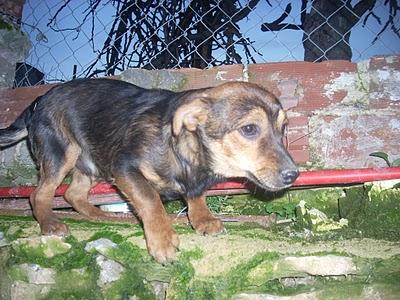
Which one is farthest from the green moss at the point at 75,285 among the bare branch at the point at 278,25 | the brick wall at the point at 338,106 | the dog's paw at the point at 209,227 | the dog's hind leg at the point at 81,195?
the bare branch at the point at 278,25

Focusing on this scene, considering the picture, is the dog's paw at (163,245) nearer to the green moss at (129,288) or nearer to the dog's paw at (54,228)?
the green moss at (129,288)

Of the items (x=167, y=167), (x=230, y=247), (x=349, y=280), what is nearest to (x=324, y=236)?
(x=349, y=280)

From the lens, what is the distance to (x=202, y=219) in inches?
122

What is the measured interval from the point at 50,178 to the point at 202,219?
5.08 feet

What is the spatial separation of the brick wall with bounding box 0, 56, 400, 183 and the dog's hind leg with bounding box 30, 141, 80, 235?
1853 mm

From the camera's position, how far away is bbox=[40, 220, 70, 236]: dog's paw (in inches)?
122

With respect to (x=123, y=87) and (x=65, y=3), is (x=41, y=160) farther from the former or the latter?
(x=65, y=3)

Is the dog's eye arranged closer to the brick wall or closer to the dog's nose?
the dog's nose

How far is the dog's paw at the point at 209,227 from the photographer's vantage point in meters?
2.93

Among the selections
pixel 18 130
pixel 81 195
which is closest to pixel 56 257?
pixel 81 195

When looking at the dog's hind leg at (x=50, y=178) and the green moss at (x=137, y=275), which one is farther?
the dog's hind leg at (x=50, y=178)

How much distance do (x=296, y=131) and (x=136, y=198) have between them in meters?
1.75

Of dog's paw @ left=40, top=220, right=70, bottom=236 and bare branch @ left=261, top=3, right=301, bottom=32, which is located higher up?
bare branch @ left=261, top=3, right=301, bottom=32

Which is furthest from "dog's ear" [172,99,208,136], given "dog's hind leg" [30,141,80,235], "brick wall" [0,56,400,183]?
"dog's hind leg" [30,141,80,235]
